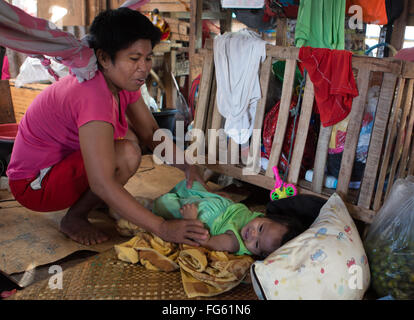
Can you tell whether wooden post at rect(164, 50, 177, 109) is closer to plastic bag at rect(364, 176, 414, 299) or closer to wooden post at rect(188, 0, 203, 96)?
wooden post at rect(188, 0, 203, 96)

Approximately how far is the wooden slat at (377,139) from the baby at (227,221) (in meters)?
0.56

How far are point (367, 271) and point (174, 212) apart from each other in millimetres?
1016

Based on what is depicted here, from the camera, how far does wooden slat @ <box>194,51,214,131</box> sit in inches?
98.3

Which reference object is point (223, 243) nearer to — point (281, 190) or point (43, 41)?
point (281, 190)

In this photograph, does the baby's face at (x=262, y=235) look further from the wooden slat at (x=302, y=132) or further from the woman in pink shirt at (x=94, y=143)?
the wooden slat at (x=302, y=132)

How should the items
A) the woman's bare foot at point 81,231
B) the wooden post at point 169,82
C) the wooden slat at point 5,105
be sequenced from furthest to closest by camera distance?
the wooden post at point 169,82, the wooden slat at point 5,105, the woman's bare foot at point 81,231

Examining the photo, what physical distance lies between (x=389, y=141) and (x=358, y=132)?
164 mm

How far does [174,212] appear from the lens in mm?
1979

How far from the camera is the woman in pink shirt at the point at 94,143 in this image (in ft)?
5.22

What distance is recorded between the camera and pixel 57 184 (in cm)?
189

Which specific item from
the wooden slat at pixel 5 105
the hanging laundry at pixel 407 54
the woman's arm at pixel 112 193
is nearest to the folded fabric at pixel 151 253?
the woman's arm at pixel 112 193

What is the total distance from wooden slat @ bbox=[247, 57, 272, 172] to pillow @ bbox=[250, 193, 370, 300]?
103cm

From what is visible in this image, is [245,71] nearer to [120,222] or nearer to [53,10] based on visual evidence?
[120,222]
